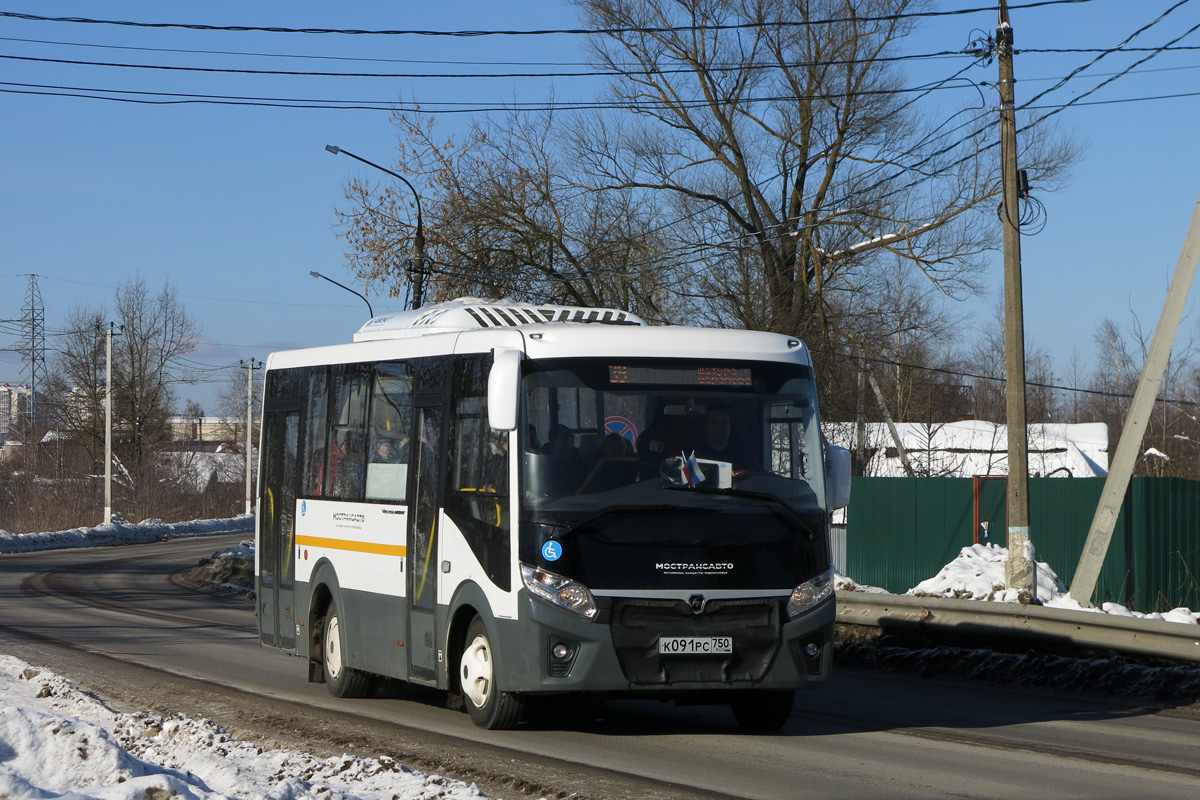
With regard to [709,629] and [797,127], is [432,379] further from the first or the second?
[797,127]

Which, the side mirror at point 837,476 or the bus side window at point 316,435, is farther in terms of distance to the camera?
the bus side window at point 316,435

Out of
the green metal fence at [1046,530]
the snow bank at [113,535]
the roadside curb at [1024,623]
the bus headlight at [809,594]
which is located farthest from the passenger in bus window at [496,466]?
the snow bank at [113,535]

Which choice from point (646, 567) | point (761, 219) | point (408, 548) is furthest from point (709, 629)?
point (761, 219)

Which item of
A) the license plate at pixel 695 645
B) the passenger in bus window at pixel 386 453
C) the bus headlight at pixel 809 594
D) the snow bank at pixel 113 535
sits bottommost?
the snow bank at pixel 113 535

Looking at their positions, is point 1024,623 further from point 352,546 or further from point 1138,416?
point 352,546

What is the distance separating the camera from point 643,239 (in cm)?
3388

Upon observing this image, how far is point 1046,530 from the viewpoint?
2020cm

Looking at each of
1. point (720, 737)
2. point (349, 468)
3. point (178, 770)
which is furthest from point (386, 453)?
point (178, 770)

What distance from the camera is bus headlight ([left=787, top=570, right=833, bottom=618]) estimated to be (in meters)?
9.24

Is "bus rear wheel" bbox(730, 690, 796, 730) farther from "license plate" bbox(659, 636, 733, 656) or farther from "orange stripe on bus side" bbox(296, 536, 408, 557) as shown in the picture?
"orange stripe on bus side" bbox(296, 536, 408, 557)

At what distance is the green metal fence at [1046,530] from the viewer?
1839cm

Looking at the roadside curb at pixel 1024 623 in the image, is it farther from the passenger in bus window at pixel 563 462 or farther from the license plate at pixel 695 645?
the passenger in bus window at pixel 563 462

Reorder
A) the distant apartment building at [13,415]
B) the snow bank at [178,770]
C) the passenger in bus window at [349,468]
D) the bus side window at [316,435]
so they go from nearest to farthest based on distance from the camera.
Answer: the snow bank at [178,770]
the passenger in bus window at [349,468]
the bus side window at [316,435]
the distant apartment building at [13,415]

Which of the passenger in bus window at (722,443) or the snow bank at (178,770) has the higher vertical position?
the passenger in bus window at (722,443)
